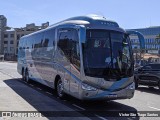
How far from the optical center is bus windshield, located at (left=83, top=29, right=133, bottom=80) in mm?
11711

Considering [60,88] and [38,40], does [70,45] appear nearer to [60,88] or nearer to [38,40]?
[60,88]

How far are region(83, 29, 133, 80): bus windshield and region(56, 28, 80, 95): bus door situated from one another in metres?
0.47

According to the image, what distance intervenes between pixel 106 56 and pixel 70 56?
1.55 meters

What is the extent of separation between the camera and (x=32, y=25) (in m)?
141

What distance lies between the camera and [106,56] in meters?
11.9

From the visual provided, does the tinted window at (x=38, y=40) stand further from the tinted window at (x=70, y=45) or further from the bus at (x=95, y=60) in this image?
the bus at (x=95, y=60)

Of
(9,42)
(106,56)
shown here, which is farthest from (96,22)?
(9,42)

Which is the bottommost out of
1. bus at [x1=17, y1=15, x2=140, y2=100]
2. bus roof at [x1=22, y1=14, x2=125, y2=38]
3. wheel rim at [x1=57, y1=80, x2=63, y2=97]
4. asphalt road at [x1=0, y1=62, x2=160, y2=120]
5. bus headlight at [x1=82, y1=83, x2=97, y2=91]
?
asphalt road at [x1=0, y1=62, x2=160, y2=120]

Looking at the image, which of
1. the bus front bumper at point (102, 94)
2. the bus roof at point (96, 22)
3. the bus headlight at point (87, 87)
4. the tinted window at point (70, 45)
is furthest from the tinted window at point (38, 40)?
the bus front bumper at point (102, 94)

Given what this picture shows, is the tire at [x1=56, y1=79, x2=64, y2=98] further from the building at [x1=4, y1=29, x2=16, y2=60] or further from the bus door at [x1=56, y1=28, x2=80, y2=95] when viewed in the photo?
the building at [x1=4, y1=29, x2=16, y2=60]

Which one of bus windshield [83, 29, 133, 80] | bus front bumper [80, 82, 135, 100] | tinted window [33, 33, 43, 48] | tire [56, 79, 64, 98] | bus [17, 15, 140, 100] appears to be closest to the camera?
bus front bumper [80, 82, 135, 100]

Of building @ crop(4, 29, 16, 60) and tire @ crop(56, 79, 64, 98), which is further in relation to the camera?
building @ crop(4, 29, 16, 60)

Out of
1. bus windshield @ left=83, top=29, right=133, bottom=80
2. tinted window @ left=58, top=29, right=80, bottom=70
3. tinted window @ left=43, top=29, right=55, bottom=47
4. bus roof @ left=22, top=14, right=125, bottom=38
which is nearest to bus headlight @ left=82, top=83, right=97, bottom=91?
bus windshield @ left=83, top=29, right=133, bottom=80

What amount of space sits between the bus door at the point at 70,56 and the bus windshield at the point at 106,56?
471 millimetres
